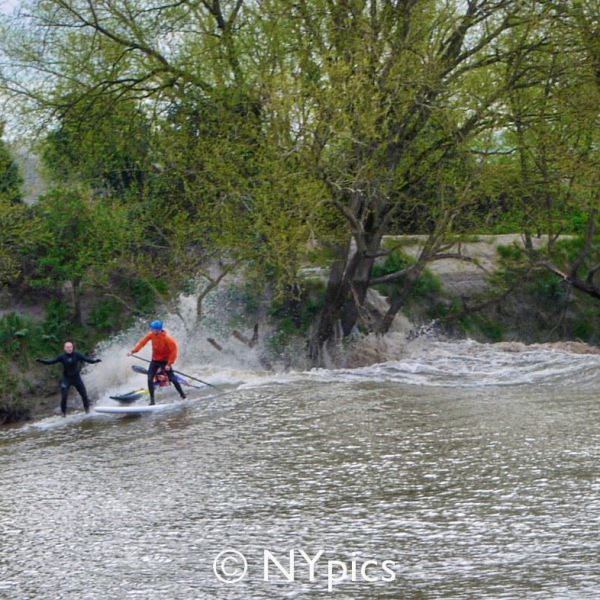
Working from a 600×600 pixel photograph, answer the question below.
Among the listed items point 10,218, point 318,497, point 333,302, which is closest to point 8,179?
point 10,218

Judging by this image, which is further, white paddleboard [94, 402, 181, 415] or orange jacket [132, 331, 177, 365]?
orange jacket [132, 331, 177, 365]

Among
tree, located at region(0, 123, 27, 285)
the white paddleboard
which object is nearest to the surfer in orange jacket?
the white paddleboard

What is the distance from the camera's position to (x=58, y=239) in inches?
1228

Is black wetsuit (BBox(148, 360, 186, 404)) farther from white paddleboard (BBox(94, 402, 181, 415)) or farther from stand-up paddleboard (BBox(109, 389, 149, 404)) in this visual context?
stand-up paddleboard (BBox(109, 389, 149, 404))

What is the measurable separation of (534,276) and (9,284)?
14442 millimetres

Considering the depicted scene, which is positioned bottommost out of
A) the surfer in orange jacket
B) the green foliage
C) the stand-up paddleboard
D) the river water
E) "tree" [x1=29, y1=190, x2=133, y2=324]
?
the river water

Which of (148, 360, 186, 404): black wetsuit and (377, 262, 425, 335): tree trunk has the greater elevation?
(377, 262, 425, 335): tree trunk

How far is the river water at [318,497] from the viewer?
10648mm

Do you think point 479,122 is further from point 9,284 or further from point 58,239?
point 9,284

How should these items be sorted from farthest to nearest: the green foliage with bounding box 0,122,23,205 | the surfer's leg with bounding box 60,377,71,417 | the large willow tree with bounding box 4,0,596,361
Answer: the green foliage with bounding box 0,122,23,205
the large willow tree with bounding box 4,0,596,361
the surfer's leg with bounding box 60,377,71,417

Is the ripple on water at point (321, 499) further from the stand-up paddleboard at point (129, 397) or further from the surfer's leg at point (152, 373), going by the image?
the stand-up paddleboard at point (129, 397)

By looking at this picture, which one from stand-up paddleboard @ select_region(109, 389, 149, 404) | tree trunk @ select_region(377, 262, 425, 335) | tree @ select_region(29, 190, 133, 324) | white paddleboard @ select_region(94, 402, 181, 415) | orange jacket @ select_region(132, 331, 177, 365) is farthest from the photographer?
tree @ select_region(29, 190, 133, 324)

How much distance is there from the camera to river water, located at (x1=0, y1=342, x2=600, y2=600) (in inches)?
419

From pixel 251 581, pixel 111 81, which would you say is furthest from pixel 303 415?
pixel 111 81
